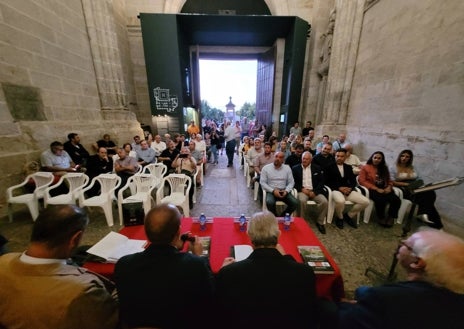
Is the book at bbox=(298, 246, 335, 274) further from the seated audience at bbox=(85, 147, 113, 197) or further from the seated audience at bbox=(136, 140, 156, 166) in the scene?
the seated audience at bbox=(136, 140, 156, 166)

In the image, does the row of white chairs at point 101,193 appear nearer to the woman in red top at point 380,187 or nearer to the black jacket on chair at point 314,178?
the black jacket on chair at point 314,178

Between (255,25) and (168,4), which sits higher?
(168,4)

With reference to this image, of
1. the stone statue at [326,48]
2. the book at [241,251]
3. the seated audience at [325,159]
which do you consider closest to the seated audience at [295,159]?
the seated audience at [325,159]

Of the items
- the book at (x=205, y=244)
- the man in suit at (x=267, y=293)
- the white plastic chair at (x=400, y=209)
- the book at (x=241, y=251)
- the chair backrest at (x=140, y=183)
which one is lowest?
the white plastic chair at (x=400, y=209)

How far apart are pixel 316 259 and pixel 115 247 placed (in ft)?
5.64

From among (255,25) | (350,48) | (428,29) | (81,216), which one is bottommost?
(81,216)

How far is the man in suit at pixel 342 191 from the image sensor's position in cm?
299

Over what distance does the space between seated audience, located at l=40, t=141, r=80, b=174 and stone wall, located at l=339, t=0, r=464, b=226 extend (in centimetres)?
680

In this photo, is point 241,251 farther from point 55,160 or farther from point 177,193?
point 55,160

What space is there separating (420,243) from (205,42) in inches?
419

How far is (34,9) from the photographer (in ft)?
12.1

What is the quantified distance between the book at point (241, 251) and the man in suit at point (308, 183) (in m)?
1.76

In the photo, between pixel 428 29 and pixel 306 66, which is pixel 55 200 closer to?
pixel 428 29

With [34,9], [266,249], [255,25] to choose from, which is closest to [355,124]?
[255,25]
